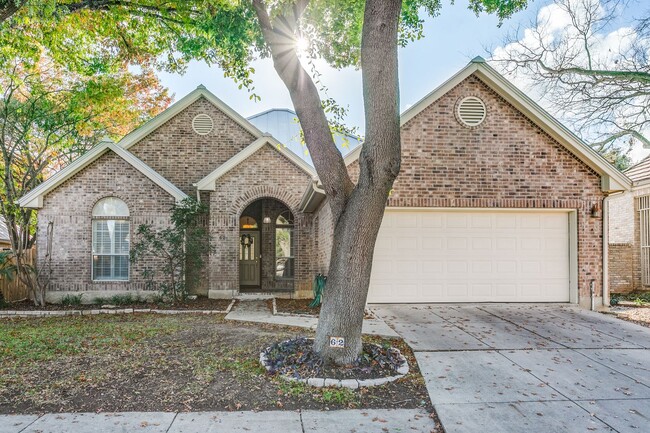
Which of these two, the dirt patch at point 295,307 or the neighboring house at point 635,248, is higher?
the neighboring house at point 635,248

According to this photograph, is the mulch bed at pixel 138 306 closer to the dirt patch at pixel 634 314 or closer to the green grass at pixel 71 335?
the green grass at pixel 71 335

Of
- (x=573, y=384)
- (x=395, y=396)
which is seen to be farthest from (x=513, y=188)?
(x=395, y=396)

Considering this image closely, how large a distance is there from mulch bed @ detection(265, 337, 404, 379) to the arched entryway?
29.5ft

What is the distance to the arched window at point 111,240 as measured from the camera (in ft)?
42.9

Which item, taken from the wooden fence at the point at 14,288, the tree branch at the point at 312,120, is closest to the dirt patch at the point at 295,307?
the tree branch at the point at 312,120

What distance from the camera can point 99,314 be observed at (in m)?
11.0

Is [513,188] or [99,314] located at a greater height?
[513,188]

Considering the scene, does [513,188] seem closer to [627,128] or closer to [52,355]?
[52,355]

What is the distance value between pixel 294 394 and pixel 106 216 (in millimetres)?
10012

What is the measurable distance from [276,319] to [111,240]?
625 cm

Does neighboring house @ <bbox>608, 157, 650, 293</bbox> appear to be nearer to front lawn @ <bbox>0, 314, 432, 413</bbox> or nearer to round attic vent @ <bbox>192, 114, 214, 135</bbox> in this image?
front lawn @ <bbox>0, 314, 432, 413</bbox>

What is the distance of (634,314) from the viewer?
10031mm

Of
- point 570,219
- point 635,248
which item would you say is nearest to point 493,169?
point 570,219

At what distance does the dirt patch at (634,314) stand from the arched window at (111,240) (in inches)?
485
